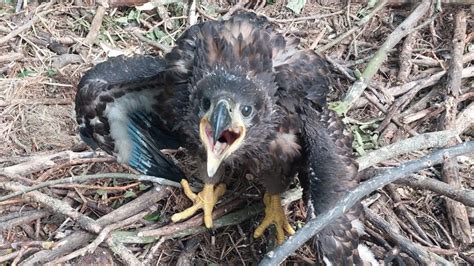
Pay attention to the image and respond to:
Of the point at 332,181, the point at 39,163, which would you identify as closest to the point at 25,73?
the point at 39,163

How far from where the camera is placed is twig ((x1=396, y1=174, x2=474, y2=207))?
13.5 ft

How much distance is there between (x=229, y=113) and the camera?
131 inches

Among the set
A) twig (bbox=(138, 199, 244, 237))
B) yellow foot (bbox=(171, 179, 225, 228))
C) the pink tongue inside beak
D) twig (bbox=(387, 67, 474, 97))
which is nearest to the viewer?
the pink tongue inside beak

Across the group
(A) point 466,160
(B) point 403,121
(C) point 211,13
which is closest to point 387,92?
(B) point 403,121

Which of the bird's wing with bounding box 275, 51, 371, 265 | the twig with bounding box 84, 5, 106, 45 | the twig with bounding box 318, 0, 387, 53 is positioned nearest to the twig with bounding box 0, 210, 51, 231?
the bird's wing with bounding box 275, 51, 371, 265

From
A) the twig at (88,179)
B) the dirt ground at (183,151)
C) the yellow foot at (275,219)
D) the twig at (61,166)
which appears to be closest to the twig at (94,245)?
the dirt ground at (183,151)

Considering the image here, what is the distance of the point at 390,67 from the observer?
5.29 metres

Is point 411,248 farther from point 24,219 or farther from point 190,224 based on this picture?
point 24,219

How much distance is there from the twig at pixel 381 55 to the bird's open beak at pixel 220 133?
1.40 metres

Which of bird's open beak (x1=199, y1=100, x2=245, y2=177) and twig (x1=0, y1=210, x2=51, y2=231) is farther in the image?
twig (x1=0, y1=210, x2=51, y2=231)

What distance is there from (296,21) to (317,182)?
2142mm

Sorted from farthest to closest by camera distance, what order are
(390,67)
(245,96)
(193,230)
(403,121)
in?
(390,67) < (403,121) < (193,230) < (245,96)

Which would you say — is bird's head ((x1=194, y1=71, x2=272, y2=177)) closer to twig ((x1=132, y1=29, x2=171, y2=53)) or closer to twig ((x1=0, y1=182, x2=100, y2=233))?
twig ((x1=0, y1=182, x2=100, y2=233))

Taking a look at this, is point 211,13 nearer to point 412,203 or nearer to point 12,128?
point 12,128
